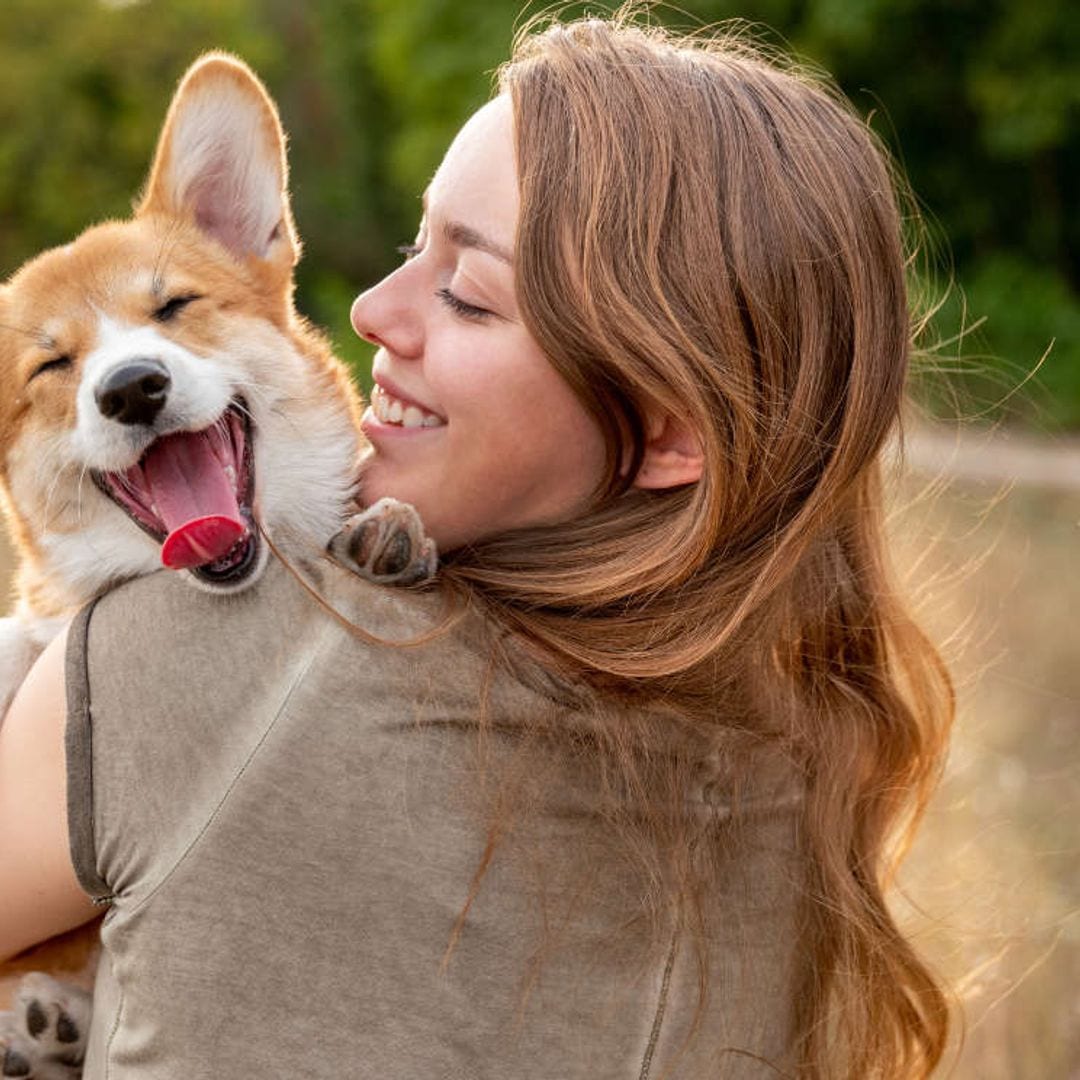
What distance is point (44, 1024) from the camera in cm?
221

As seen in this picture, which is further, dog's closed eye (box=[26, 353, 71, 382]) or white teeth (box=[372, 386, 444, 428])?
dog's closed eye (box=[26, 353, 71, 382])

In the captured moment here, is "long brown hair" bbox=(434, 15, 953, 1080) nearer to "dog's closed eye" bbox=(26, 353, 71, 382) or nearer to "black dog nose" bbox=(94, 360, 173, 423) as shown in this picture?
"black dog nose" bbox=(94, 360, 173, 423)

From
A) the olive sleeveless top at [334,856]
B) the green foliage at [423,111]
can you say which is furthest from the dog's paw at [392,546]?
the green foliage at [423,111]

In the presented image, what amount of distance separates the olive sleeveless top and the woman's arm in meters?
0.05

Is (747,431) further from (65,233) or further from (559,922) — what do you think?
(65,233)

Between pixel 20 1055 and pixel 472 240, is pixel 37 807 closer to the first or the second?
pixel 20 1055

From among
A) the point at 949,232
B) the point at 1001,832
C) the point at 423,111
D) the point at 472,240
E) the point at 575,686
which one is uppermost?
the point at 472,240

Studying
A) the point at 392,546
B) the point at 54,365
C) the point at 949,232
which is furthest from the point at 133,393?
the point at 949,232

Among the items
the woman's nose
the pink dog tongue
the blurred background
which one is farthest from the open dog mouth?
the blurred background

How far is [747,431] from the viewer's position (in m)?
2.09

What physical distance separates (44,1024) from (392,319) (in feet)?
3.71

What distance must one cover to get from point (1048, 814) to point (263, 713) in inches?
131

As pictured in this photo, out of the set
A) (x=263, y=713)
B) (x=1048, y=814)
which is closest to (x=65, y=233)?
(x=1048, y=814)

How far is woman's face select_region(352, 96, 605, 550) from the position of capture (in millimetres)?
2197
